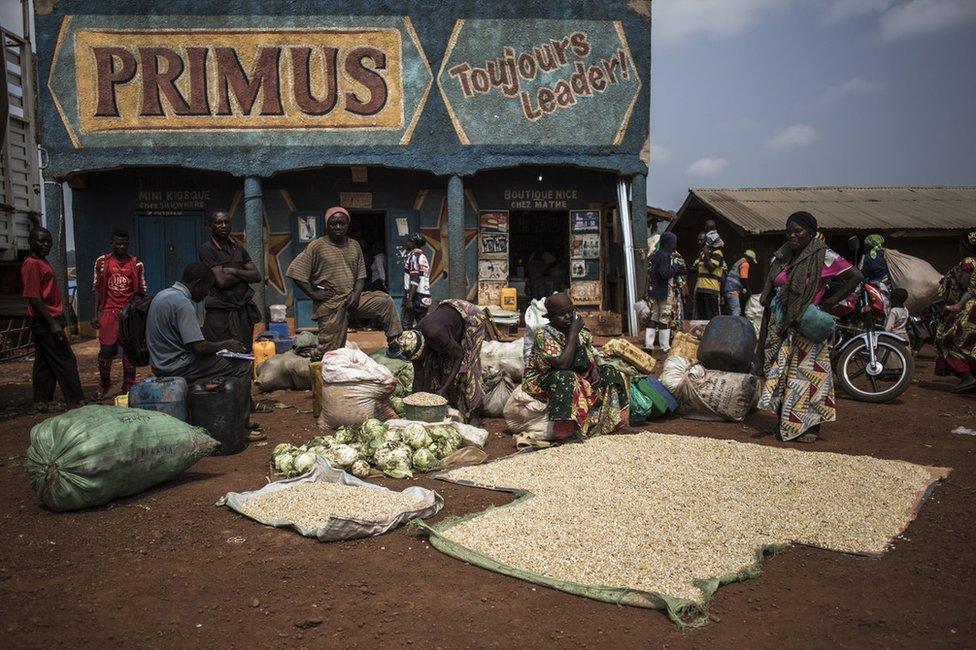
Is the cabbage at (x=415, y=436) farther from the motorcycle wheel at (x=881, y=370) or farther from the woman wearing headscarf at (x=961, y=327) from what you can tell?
the woman wearing headscarf at (x=961, y=327)

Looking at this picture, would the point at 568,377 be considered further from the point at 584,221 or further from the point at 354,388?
the point at 584,221

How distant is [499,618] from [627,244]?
11.0m


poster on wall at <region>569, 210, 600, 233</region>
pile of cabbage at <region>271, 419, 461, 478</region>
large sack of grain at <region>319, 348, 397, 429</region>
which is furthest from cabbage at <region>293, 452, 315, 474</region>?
poster on wall at <region>569, 210, 600, 233</region>

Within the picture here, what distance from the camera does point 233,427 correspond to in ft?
18.4

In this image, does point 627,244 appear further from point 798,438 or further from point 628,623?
point 628,623

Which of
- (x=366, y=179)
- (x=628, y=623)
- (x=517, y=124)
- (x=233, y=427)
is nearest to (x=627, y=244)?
(x=517, y=124)

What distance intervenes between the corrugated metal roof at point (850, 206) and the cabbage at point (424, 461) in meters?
11.9

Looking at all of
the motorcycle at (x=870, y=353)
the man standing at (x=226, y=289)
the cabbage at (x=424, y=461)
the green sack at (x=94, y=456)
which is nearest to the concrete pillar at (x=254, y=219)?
the man standing at (x=226, y=289)

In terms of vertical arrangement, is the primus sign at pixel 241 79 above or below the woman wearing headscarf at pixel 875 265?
above

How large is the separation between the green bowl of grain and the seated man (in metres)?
1.46

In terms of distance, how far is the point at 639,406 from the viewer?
21.4ft

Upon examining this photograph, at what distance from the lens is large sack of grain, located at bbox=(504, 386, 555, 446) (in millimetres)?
5941

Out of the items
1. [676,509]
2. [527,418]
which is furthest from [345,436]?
[676,509]

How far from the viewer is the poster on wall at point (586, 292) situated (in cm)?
1471
